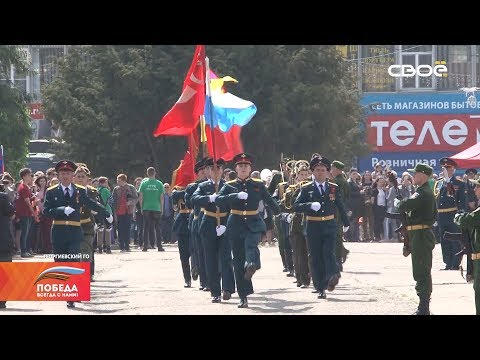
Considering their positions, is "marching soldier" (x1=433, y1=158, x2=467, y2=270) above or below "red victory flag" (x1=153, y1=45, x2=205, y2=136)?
below

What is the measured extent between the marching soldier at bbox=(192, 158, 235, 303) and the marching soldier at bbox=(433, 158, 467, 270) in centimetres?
542

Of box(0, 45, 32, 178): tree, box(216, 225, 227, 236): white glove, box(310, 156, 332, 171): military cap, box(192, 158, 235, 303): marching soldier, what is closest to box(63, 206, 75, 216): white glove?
box(192, 158, 235, 303): marching soldier

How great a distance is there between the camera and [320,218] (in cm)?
1836

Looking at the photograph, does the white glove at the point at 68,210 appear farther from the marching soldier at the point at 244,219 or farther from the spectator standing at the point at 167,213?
the spectator standing at the point at 167,213

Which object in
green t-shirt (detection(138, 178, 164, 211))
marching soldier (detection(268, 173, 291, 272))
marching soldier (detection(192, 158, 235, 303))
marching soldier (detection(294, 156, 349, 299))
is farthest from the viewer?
green t-shirt (detection(138, 178, 164, 211))

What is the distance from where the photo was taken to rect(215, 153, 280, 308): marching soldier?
17.3 meters

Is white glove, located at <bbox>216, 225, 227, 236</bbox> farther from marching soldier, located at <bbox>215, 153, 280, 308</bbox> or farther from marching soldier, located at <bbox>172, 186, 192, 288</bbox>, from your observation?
marching soldier, located at <bbox>172, 186, 192, 288</bbox>

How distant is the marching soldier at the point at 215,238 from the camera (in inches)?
712

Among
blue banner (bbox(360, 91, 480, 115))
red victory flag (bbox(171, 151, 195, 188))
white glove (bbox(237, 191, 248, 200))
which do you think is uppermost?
blue banner (bbox(360, 91, 480, 115))

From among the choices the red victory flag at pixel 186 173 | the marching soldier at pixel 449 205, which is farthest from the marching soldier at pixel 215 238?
the marching soldier at pixel 449 205

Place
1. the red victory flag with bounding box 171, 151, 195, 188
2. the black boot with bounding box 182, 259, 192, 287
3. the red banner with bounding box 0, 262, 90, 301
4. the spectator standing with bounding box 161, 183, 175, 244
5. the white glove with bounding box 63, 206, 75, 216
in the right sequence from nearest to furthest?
1. the red banner with bounding box 0, 262, 90, 301
2. the white glove with bounding box 63, 206, 75, 216
3. the black boot with bounding box 182, 259, 192, 287
4. the red victory flag with bounding box 171, 151, 195, 188
5. the spectator standing with bounding box 161, 183, 175, 244

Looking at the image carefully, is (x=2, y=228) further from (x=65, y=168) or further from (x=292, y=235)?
(x=292, y=235)

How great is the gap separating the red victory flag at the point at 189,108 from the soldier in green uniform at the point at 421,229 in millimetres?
7208
